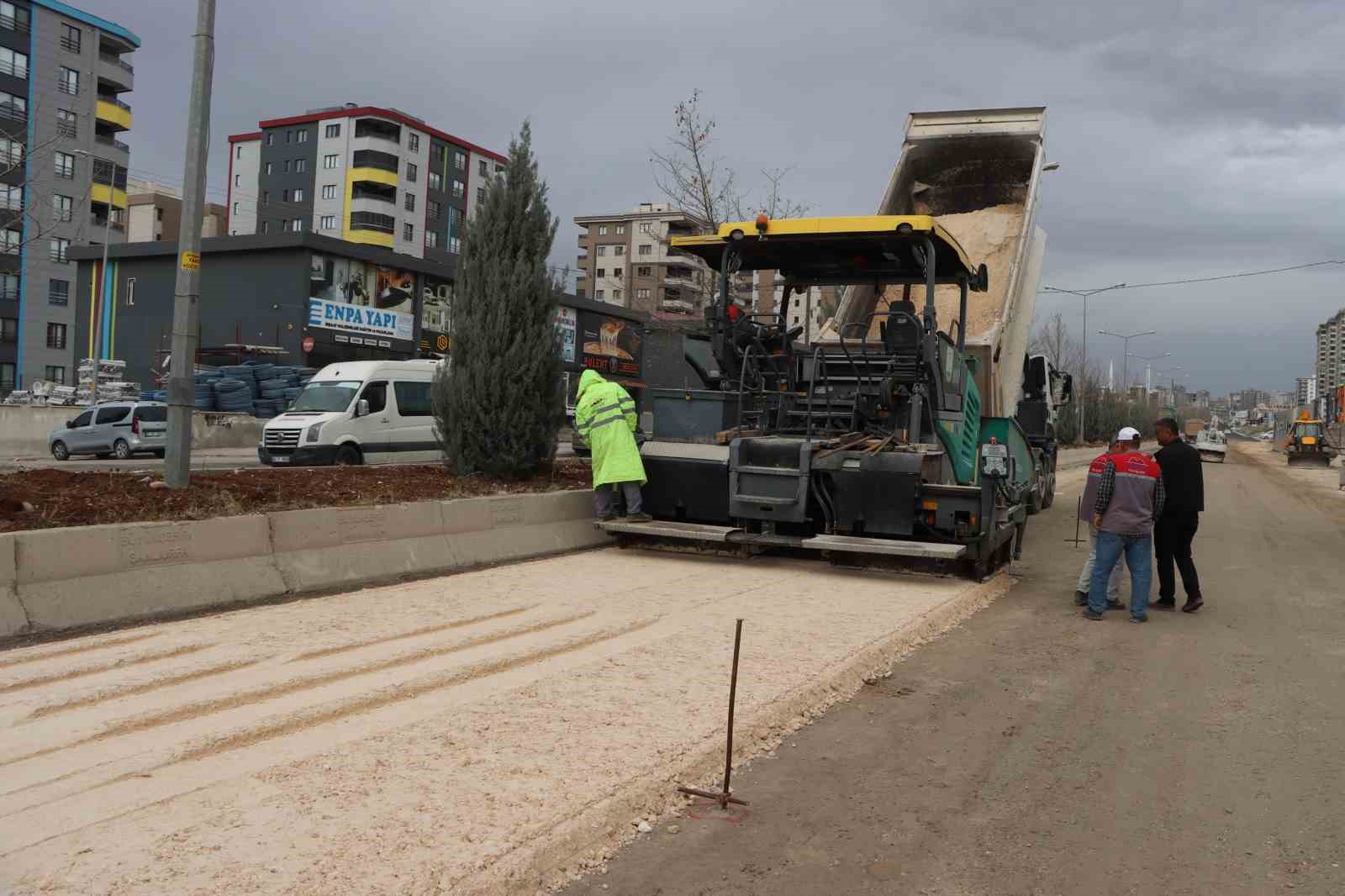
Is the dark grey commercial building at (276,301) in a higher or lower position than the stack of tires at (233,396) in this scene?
higher

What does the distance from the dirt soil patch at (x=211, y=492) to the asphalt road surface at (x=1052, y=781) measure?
14.4 ft

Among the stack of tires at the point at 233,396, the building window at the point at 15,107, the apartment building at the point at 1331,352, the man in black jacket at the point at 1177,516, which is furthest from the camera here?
the apartment building at the point at 1331,352

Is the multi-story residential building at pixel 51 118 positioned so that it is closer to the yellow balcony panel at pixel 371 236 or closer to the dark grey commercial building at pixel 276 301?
the dark grey commercial building at pixel 276 301

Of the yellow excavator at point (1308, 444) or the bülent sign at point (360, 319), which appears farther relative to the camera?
the yellow excavator at point (1308, 444)

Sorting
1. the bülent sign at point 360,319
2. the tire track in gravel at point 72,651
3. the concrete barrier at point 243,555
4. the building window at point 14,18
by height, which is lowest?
the tire track in gravel at point 72,651

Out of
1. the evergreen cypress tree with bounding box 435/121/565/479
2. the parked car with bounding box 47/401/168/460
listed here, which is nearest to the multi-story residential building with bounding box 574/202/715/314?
the parked car with bounding box 47/401/168/460

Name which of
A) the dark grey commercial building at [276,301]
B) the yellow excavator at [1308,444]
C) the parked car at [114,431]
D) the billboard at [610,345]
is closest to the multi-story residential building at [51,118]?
the dark grey commercial building at [276,301]

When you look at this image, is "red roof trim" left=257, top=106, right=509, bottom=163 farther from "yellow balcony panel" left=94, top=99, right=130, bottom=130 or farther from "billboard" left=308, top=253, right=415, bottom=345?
"billboard" left=308, top=253, right=415, bottom=345

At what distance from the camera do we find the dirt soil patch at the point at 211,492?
7.61 m

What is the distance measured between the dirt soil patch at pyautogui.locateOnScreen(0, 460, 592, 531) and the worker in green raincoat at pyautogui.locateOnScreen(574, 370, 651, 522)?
3.82 ft

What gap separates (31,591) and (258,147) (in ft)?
280

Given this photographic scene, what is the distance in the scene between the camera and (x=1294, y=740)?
18.2ft

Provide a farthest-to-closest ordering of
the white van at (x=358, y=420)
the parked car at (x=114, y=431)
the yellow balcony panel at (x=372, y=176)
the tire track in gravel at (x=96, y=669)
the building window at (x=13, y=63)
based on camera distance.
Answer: the yellow balcony panel at (x=372, y=176) < the building window at (x=13, y=63) < the parked car at (x=114, y=431) < the white van at (x=358, y=420) < the tire track in gravel at (x=96, y=669)

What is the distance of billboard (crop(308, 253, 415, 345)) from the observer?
136 ft
